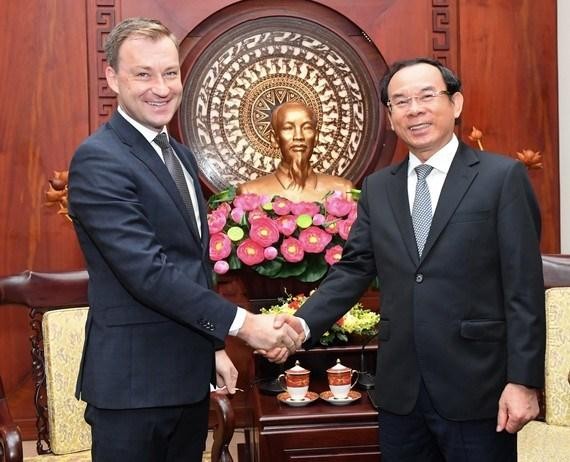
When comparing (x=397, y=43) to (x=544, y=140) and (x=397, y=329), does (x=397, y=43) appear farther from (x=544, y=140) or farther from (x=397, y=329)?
(x=397, y=329)

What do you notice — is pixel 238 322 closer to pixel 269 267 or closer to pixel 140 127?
pixel 140 127

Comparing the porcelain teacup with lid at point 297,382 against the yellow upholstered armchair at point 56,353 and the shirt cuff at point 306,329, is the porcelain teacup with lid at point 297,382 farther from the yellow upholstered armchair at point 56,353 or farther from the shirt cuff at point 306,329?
the shirt cuff at point 306,329

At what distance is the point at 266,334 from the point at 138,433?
46cm

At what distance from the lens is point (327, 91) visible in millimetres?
3895

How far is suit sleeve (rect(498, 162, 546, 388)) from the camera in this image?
5.46ft

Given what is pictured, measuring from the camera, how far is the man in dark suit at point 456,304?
1.69 m

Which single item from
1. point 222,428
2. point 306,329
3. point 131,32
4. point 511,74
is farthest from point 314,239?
point 511,74

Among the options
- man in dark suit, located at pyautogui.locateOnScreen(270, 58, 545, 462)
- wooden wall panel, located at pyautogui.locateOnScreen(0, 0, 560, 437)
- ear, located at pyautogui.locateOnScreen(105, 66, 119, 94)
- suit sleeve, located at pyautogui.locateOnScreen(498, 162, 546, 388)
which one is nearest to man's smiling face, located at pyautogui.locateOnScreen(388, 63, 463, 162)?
man in dark suit, located at pyautogui.locateOnScreen(270, 58, 545, 462)

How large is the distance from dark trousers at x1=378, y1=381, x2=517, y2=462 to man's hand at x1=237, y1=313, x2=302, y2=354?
1.24 feet

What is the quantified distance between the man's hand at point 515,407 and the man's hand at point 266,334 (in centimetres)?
61

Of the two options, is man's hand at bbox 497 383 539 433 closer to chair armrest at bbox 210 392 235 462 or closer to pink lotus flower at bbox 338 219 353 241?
chair armrest at bbox 210 392 235 462

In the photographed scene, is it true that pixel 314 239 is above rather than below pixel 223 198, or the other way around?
below

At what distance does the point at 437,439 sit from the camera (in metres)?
1.76

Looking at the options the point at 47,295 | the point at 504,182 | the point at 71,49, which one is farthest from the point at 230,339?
the point at 504,182
